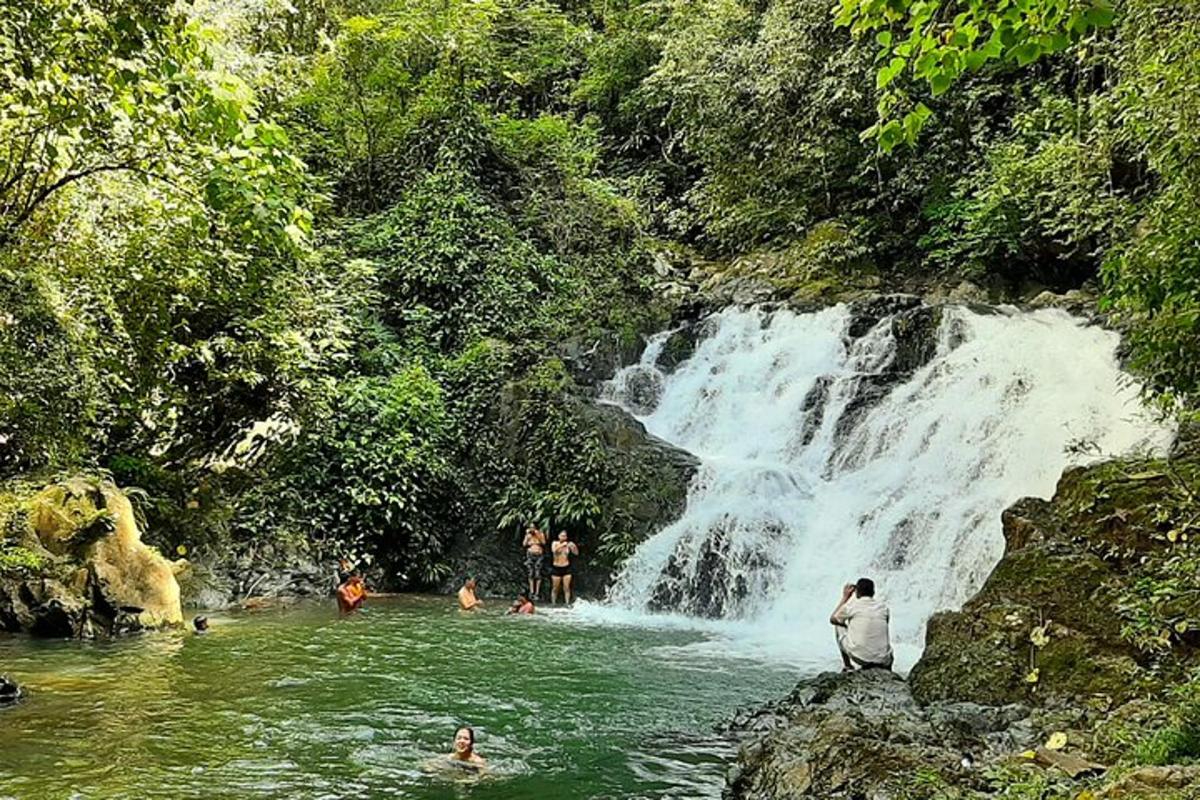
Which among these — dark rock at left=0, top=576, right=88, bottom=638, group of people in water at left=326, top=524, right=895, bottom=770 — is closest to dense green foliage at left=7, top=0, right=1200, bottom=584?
group of people in water at left=326, top=524, right=895, bottom=770

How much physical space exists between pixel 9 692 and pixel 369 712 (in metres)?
3.27

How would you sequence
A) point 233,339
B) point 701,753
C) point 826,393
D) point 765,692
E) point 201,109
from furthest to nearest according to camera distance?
point 826,393 < point 233,339 < point 765,692 < point 701,753 < point 201,109

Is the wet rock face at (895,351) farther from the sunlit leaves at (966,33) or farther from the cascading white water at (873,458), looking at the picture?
the sunlit leaves at (966,33)

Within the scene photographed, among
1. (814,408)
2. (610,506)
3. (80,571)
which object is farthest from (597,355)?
(80,571)

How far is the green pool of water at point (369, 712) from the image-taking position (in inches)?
280

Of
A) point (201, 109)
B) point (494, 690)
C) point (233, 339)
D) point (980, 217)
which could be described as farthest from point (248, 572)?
point (980, 217)

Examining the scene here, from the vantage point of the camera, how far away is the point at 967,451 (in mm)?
14742

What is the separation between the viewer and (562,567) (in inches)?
671

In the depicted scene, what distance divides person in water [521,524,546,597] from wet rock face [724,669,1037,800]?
9.46 meters

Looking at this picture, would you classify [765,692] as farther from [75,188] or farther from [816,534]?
[75,188]

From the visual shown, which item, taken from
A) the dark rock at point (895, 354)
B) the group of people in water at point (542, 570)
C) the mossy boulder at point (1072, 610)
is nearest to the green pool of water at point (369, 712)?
the mossy boulder at point (1072, 610)

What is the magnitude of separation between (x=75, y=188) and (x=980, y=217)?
1618 cm

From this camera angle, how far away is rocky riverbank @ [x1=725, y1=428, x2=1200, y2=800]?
5.16 meters

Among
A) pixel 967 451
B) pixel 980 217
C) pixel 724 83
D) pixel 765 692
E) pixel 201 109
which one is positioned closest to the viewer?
pixel 201 109
